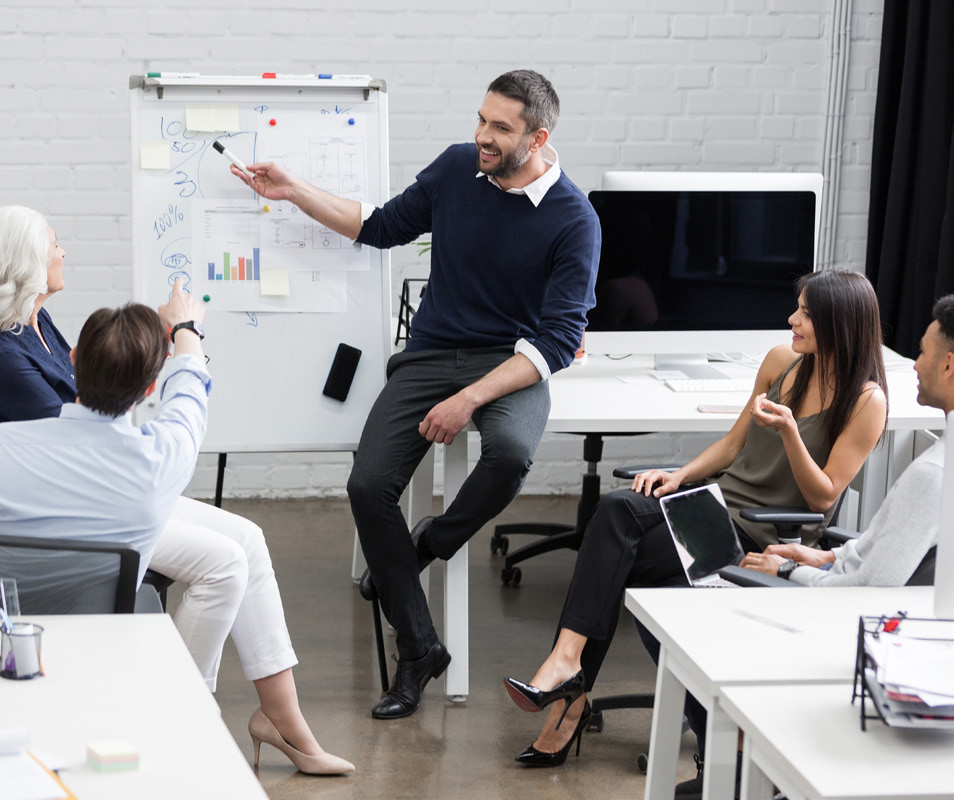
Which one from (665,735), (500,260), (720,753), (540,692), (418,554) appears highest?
(500,260)

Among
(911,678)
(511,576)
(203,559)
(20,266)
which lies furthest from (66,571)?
(511,576)

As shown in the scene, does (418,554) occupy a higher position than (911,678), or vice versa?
(911,678)

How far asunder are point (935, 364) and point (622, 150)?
2.75 meters

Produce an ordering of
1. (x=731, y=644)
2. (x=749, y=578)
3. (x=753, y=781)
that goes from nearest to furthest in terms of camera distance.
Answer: (x=753, y=781) → (x=731, y=644) → (x=749, y=578)

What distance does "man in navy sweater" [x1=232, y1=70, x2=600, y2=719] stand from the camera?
2.63 meters

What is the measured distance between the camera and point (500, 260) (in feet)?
9.05

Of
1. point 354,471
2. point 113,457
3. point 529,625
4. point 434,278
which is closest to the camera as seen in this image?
point 113,457

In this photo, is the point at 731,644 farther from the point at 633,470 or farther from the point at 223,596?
the point at 633,470

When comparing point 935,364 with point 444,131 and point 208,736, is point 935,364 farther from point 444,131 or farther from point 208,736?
point 444,131

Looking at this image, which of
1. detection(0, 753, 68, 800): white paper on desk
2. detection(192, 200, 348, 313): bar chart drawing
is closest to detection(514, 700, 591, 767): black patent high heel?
detection(192, 200, 348, 313): bar chart drawing

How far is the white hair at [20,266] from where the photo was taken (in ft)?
7.47

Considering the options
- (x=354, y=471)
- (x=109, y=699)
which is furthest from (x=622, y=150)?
(x=109, y=699)

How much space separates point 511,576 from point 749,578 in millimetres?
1809

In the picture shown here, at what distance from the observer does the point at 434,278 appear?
2869mm
